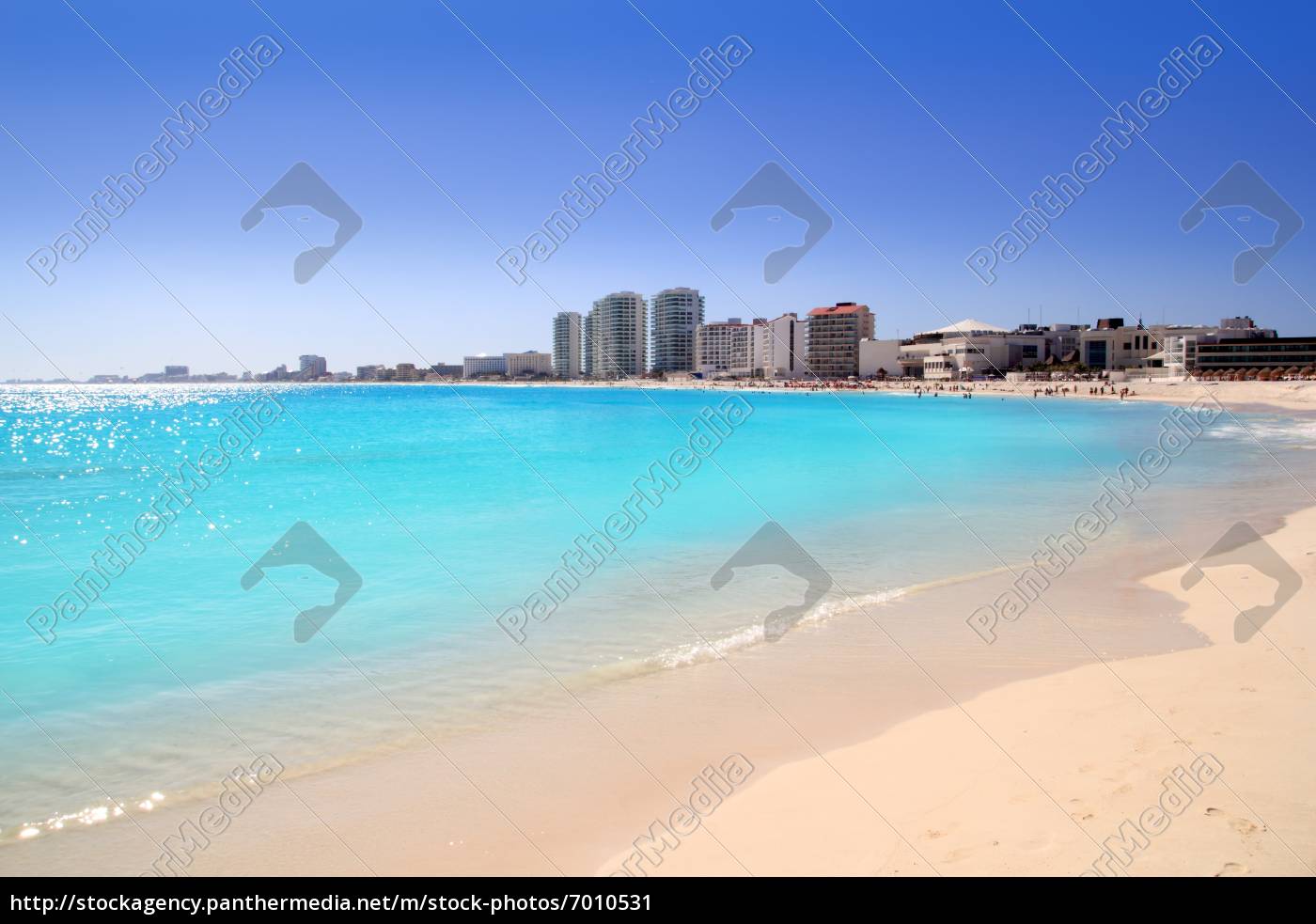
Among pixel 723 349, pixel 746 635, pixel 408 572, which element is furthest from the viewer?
pixel 723 349

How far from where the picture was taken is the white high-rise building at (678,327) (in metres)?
191

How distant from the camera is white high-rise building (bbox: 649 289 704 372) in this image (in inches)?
7530

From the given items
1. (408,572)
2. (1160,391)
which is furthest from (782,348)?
(408,572)

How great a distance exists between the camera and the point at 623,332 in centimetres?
19300

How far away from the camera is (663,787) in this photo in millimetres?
4738

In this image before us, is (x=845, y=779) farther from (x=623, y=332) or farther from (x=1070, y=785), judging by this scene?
(x=623, y=332)

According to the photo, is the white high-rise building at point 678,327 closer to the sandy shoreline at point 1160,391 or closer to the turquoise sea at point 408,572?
the sandy shoreline at point 1160,391

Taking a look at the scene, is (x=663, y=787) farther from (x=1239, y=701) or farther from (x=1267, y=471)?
(x=1267, y=471)

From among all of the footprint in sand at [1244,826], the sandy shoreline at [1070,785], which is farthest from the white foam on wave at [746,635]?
the footprint in sand at [1244,826]

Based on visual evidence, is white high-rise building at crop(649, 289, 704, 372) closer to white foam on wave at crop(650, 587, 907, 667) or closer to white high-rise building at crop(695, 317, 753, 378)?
white high-rise building at crop(695, 317, 753, 378)

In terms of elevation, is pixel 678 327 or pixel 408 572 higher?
pixel 678 327

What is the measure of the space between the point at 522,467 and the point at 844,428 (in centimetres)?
2761

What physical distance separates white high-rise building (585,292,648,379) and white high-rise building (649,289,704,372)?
5.35m

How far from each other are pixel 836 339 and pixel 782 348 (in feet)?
58.9
